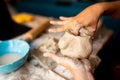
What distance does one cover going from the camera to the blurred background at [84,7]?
51.4 inches

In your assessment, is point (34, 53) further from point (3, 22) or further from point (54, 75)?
point (3, 22)

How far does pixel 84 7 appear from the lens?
1.68 m

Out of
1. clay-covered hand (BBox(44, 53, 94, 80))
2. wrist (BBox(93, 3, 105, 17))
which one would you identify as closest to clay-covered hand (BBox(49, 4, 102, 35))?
wrist (BBox(93, 3, 105, 17))

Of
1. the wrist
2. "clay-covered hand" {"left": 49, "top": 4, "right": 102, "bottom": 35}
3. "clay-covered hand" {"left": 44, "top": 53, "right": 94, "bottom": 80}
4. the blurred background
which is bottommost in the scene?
the blurred background

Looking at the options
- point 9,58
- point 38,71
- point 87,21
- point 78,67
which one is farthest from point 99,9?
point 9,58

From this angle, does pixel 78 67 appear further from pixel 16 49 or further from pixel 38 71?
pixel 16 49

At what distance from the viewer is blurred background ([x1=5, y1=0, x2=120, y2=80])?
1.31 meters

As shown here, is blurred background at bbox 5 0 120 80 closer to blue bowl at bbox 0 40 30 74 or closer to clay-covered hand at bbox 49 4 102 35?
clay-covered hand at bbox 49 4 102 35

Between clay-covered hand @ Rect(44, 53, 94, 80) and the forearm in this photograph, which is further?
the forearm

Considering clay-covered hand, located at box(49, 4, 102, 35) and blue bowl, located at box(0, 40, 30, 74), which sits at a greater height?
clay-covered hand, located at box(49, 4, 102, 35)

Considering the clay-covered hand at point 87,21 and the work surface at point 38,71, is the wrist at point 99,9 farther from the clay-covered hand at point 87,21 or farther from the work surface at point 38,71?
the work surface at point 38,71

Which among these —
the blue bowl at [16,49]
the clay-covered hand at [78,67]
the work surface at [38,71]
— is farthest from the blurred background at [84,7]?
the blue bowl at [16,49]

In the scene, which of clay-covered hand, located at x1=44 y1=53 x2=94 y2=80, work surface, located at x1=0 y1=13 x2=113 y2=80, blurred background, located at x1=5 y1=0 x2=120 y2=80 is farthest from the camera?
blurred background, located at x1=5 y1=0 x2=120 y2=80

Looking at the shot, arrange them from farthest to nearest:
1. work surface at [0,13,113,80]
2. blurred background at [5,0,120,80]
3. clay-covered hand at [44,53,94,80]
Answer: blurred background at [5,0,120,80] → work surface at [0,13,113,80] → clay-covered hand at [44,53,94,80]
